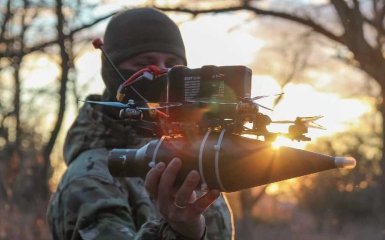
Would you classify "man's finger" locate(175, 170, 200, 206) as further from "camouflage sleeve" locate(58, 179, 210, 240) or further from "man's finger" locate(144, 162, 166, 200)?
"camouflage sleeve" locate(58, 179, 210, 240)

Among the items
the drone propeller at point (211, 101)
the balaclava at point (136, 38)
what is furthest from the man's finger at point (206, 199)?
the balaclava at point (136, 38)

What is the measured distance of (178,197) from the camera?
1.89 metres

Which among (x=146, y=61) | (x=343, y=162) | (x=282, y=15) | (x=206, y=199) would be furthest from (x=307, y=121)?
(x=282, y=15)

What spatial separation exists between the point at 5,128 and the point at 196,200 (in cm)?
1259

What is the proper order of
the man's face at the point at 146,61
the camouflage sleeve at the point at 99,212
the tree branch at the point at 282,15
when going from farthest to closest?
the tree branch at the point at 282,15, the man's face at the point at 146,61, the camouflage sleeve at the point at 99,212

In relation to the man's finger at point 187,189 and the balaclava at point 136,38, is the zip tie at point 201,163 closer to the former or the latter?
the man's finger at point 187,189

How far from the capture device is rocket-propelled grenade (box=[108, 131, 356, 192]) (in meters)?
1.75

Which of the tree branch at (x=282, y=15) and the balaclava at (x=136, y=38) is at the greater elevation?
the tree branch at (x=282, y=15)

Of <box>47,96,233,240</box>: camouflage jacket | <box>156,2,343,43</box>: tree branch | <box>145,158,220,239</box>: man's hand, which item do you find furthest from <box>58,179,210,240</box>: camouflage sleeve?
<box>156,2,343,43</box>: tree branch

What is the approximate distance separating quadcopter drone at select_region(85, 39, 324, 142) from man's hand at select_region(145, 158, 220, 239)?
0.42 feet

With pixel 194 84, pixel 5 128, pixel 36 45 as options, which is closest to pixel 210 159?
pixel 194 84

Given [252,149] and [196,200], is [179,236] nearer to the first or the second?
[196,200]

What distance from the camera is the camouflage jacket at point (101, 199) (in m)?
2.34

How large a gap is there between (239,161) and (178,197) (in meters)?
0.22
